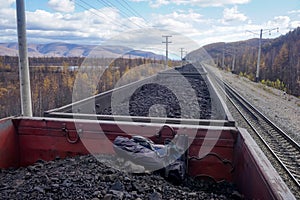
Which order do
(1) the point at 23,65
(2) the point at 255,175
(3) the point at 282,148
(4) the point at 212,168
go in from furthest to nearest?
(3) the point at 282,148, (1) the point at 23,65, (4) the point at 212,168, (2) the point at 255,175

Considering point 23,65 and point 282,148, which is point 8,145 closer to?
point 23,65

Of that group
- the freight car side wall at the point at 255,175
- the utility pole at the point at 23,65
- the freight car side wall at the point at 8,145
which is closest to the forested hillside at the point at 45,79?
the utility pole at the point at 23,65

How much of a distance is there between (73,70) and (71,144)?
53.4 meters

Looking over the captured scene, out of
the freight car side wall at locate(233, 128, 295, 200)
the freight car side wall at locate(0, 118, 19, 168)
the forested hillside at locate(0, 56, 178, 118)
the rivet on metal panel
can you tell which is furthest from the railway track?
the forested hillside at locate(0, 56, 178, 118)

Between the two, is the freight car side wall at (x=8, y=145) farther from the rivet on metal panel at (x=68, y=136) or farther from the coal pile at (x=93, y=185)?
the rivet on metal panel at (x=68, y=136)

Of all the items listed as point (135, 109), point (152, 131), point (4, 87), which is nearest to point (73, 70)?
point (4, 87)

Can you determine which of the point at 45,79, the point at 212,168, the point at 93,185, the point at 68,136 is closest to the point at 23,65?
the point at 68,136

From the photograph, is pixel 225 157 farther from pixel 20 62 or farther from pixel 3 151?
pixel 20 62

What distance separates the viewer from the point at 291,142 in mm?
7168

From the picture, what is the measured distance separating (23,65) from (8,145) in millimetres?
1919

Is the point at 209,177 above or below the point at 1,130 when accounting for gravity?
below

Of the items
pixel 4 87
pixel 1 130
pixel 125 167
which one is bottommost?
pixel 4 87

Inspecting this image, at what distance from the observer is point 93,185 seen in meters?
1.98

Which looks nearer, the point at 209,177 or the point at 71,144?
the point at 209,177
